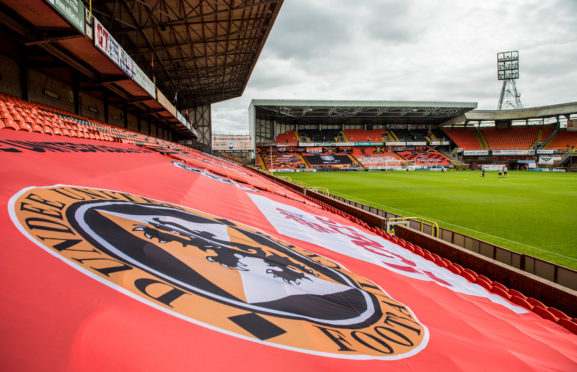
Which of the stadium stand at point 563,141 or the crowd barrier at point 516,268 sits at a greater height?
the stadium stand at point 563,141

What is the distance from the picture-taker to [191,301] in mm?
1696

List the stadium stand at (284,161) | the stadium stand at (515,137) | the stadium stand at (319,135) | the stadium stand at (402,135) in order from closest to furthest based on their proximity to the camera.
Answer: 1. the stadium stand at (284,161)
2. the stadium stand at (515,137)
3. the stadium stand at (319,135)
4. the stadium stand at (402,135)

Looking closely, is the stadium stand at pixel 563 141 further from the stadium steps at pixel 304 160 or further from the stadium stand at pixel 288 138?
the stadium stand at pixel 288 138

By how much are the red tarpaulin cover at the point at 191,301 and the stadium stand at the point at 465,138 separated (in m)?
65.2

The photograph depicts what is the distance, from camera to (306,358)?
1591 mm

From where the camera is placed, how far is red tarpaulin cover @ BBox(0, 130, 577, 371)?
120 centimetres

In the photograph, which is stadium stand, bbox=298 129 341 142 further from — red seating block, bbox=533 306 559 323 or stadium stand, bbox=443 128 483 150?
red seating block, bbox=533 306 559 323

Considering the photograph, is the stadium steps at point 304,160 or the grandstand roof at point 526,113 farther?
the stadium steps at point 304,160

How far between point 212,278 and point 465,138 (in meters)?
70.8

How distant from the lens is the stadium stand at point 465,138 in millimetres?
58094

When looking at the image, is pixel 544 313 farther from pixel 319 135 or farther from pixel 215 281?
pixel 319 135

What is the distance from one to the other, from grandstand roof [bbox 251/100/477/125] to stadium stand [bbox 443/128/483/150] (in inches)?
156

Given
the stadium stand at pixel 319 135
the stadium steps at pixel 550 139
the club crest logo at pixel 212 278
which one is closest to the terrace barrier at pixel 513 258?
the club crest logo at pixel 212 278

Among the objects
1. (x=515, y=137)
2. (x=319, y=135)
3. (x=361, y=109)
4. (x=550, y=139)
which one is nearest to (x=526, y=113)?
(x=515, y=137)
